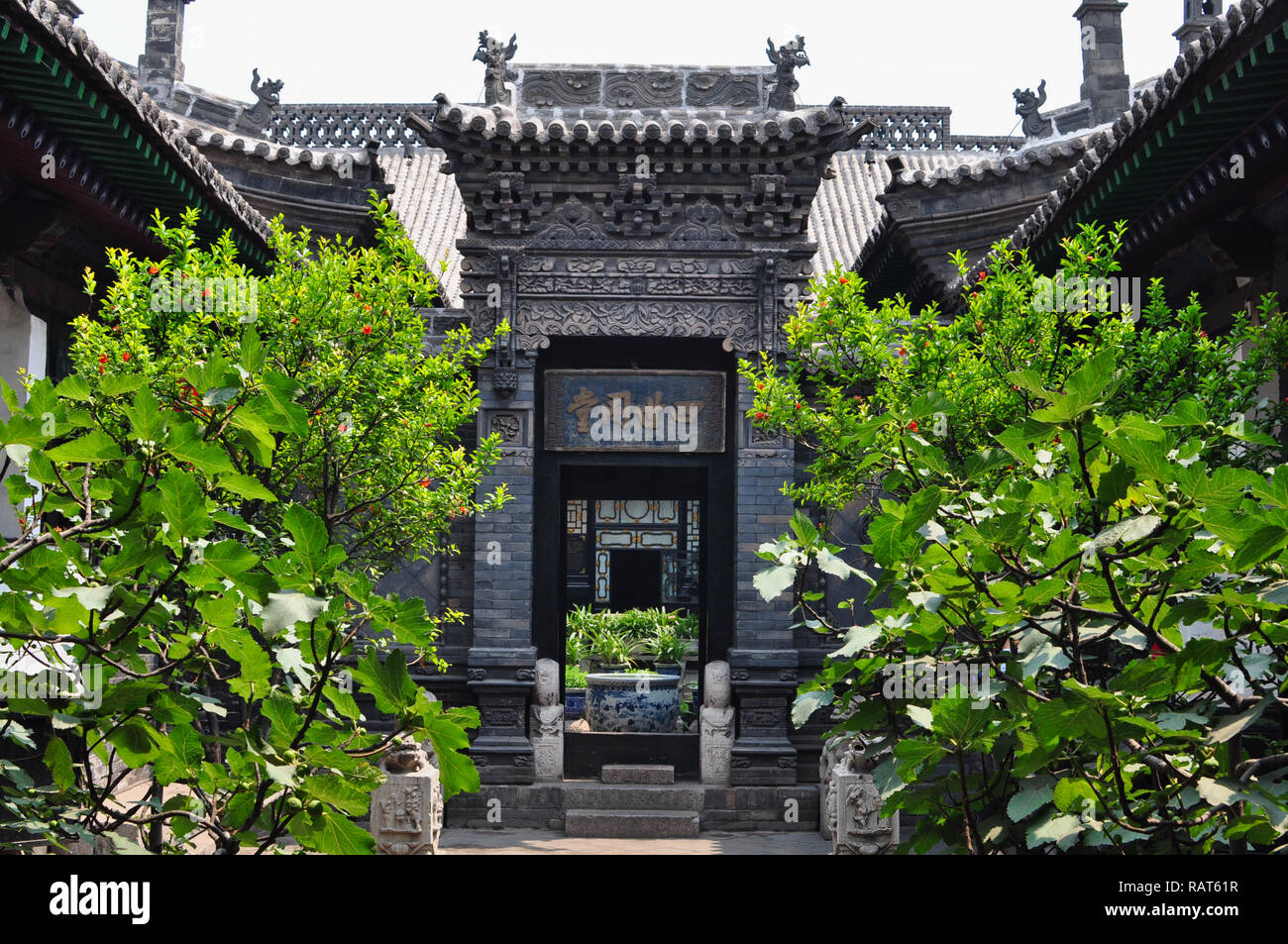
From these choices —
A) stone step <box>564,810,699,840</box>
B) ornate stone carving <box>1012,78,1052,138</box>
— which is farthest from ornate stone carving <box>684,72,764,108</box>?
stone step <box>564,810,699,840</box>

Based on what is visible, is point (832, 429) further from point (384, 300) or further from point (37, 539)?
point (37, 539)

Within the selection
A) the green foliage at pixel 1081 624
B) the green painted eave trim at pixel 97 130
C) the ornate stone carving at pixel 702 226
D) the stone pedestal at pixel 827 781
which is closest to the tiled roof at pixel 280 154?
the green painted eave trim at pixel 97 130

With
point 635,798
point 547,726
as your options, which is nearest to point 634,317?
point 547,726

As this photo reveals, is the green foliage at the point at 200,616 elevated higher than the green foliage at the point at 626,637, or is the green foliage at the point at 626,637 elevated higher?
the green foliage at the point at 200,616

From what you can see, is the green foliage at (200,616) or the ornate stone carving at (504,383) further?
the ornate stone carving at (504,383)

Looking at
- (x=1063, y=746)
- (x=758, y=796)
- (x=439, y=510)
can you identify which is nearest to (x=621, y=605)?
(x=758, y=796)

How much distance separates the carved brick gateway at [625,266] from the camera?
10453 mm

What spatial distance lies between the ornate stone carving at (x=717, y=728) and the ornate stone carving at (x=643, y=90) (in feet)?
18.1

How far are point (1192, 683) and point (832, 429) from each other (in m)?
6.13

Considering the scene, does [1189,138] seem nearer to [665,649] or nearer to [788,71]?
[788,71]

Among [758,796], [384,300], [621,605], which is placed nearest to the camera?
[384,300]

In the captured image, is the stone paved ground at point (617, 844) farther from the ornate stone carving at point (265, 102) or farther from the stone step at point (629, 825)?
the ornate stone carving at point (265, 102)

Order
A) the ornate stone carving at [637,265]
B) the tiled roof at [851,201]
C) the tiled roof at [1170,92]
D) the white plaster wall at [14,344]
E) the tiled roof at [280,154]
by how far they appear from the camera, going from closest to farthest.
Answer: the tiled roof at [1170,92]
the white plaster wall at [14,344]
the ornate stone carving at [637,265]
the tiled roof at [280,154]
the tiled roof at [851,201]
